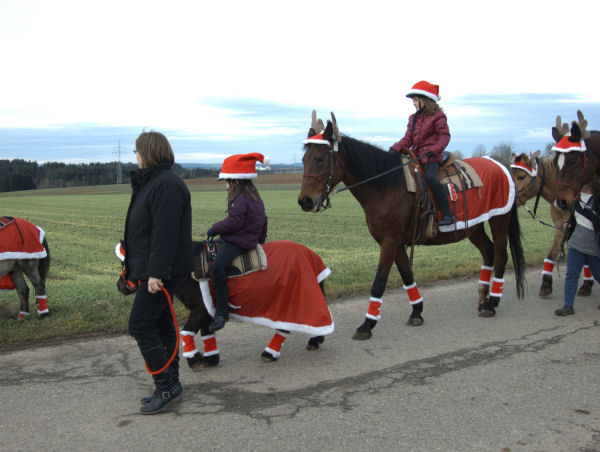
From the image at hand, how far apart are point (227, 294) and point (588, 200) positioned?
501cm

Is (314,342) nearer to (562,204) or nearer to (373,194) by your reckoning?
(373,194)

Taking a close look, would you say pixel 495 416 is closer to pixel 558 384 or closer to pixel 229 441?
pixel 558 384

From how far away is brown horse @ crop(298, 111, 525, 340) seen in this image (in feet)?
19.5

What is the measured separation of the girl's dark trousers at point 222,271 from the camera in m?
5.03

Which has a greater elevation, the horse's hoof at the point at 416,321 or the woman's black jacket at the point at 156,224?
the woman's black jacket at the point at 156,224

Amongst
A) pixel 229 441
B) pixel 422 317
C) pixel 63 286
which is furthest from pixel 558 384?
pixel 63 286

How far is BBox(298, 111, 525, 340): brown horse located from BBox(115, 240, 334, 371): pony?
93 centimetres

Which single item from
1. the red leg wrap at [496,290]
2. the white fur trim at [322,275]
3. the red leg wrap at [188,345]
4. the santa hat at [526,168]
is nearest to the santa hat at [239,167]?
the white fur trim at [322,275]

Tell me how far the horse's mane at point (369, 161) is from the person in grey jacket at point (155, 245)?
2629 mm

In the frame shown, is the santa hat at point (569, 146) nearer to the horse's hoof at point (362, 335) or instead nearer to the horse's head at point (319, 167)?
the horse's head at point (319, 167)

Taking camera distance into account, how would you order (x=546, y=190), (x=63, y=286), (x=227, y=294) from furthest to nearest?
(x=63, y=286) < (x=546, y=190) < (x=227, y=294)

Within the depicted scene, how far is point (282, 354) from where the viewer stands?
563 cm

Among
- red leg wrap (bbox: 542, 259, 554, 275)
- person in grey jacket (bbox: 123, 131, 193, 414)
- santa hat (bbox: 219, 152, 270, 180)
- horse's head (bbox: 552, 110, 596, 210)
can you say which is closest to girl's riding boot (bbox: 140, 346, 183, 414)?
person in grey jacket (bbox: 123, 131, 193, 414)

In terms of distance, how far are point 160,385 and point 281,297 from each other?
1457 mm
